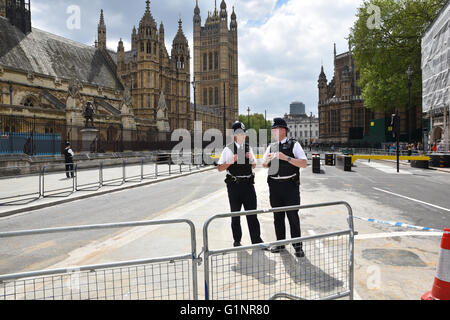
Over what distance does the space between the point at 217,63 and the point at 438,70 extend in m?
90.5

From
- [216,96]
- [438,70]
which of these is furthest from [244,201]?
[216,96]

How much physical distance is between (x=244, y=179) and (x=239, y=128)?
845 millimetres

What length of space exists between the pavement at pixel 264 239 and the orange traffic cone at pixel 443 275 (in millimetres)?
359

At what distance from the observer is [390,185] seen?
44.5ft

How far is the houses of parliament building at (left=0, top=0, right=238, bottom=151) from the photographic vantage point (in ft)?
104

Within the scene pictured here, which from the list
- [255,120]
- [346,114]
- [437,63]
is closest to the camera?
[437,63]

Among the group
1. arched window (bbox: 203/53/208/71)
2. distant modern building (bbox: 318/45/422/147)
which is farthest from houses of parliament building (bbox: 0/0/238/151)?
arched window (bbox: 203/53/208/71)

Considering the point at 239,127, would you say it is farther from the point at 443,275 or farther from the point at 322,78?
the point at 322,78

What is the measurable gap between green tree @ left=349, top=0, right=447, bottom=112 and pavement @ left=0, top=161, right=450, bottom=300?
1118 inches

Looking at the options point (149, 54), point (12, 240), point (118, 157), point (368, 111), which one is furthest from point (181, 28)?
point (12, 240)

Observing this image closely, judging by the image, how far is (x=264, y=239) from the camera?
5.95m

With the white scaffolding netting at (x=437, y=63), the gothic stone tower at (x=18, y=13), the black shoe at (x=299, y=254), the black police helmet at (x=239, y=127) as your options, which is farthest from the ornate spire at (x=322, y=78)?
the black shoe at (x=299, y=254)

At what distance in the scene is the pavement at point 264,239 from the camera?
388 cm
